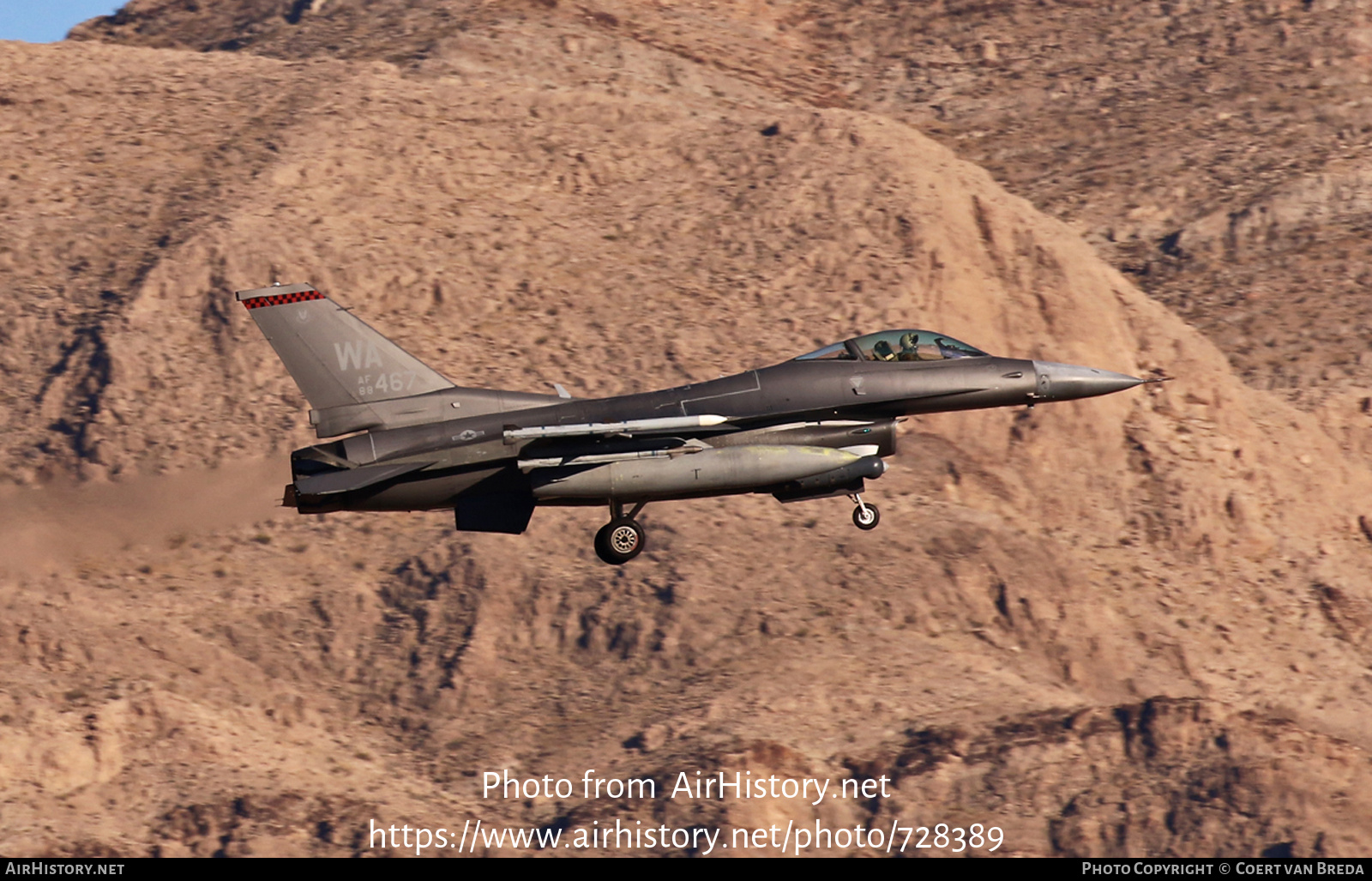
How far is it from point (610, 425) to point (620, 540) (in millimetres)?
2290

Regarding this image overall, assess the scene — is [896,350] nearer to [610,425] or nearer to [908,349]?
[908,349]

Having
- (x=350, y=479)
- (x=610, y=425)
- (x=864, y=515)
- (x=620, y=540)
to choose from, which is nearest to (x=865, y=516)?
(x=864, y=515)

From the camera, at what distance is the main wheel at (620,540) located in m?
28.4

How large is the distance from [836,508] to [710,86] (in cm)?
2074

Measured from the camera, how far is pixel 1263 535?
46.8 m

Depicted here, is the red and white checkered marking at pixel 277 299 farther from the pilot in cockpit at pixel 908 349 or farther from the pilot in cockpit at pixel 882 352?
the pilot in cockpit at pixel 908 349

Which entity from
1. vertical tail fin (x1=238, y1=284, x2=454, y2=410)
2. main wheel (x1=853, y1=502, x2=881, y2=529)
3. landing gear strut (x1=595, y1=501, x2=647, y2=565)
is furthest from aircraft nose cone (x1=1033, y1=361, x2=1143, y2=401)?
vertical tail fin (x1=238, y1=284, x2=454, y2=410)

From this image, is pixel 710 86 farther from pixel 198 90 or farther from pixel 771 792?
pixel 771 792

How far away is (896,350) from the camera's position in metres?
29.0

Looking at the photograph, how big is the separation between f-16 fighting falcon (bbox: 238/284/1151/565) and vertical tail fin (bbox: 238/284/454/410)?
0.02 metres

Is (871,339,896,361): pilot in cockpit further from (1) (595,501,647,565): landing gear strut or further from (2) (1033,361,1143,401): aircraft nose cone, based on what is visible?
(1) (595,501,647,565): landing gear strut

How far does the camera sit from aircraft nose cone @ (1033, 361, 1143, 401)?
1148 inches

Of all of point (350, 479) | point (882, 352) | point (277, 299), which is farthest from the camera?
point (882, 352)

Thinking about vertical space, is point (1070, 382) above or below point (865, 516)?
above
